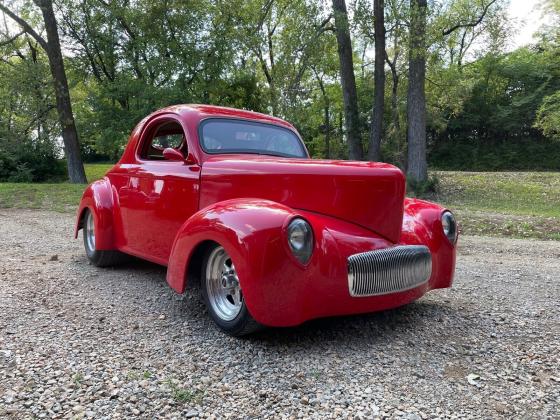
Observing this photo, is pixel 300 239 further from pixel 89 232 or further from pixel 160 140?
pixel 89 232

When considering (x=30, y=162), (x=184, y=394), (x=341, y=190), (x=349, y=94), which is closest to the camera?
(x=184, y=394)

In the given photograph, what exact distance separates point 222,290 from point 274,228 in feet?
2.62

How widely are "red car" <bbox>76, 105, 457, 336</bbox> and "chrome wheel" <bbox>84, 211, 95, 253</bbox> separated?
114 cm

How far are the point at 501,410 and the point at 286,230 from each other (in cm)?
148

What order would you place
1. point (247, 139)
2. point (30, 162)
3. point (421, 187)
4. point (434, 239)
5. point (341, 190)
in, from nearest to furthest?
point (341, 190) < point (434, 239) < point (247, 139) < point (421, 187) < point (30, 162)

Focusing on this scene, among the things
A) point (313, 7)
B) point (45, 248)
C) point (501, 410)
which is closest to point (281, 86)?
point (313, 7)

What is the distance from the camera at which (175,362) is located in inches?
112

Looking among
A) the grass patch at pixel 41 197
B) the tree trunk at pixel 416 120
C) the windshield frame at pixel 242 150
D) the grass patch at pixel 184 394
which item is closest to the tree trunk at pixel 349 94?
the tree trunk at pixel 416 120

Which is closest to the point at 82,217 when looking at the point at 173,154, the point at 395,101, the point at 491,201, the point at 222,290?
the point at 173,154

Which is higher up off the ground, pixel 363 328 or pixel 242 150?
pixel 242 150

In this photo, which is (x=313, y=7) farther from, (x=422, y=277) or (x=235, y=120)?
(x=422, y=277)

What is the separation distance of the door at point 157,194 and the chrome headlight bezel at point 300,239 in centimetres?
131

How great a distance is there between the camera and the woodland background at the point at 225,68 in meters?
14.6

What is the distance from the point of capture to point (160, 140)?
5.28 m
